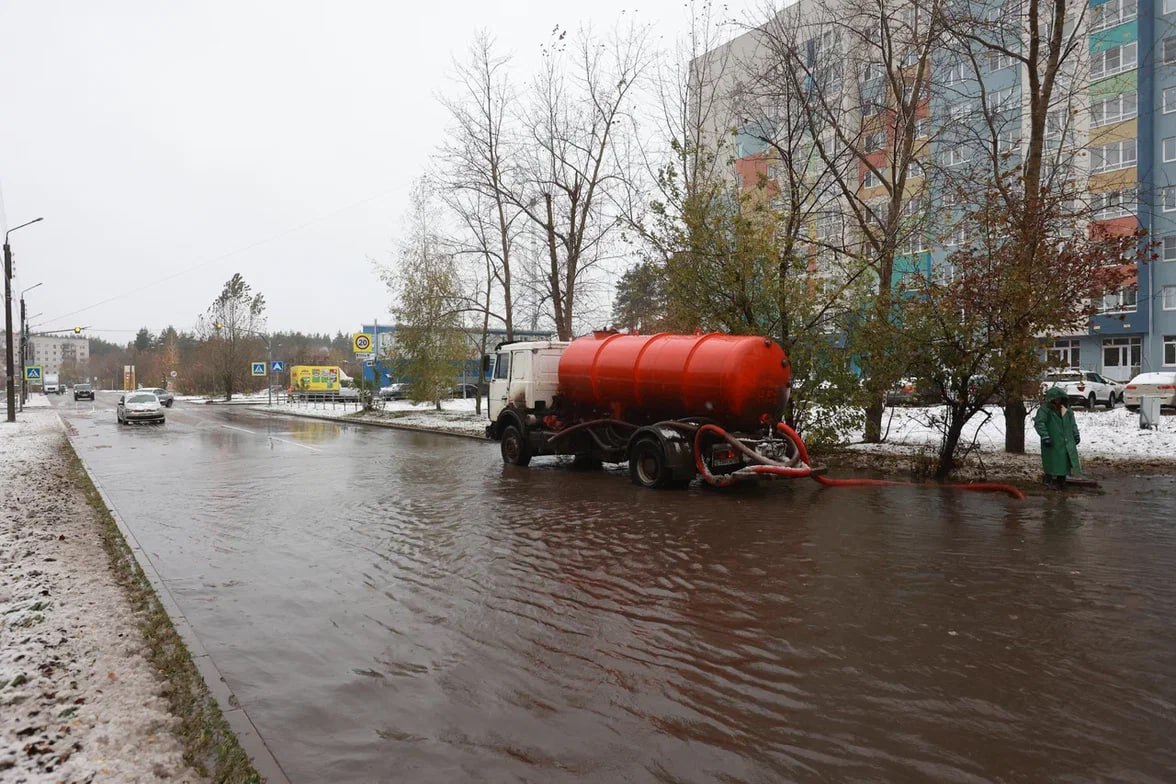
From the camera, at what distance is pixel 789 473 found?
12289 mm

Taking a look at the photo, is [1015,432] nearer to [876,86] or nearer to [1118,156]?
[876,86]

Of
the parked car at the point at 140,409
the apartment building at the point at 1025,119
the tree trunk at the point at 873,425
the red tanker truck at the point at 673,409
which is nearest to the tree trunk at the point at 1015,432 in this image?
the tree trunk at the point at 873,425

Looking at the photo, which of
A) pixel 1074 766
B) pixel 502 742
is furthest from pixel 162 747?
pixel 1074 766

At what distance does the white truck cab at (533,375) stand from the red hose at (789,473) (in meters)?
4.60

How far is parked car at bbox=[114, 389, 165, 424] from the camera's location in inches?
1367

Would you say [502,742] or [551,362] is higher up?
[551,362]

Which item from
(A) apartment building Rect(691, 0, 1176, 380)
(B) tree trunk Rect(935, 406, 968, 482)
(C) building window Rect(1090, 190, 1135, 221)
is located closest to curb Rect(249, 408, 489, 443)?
(A) apartment building Rect(691, 0, 1176, 380)

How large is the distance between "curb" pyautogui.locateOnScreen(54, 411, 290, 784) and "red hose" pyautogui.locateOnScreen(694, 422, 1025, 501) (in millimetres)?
7876

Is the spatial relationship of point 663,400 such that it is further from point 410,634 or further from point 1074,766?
point 1074,766

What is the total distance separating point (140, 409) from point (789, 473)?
105 ft

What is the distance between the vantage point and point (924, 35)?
16906mm

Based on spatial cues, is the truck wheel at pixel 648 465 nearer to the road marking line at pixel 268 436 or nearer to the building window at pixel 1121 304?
the building window at pixel 1121 304

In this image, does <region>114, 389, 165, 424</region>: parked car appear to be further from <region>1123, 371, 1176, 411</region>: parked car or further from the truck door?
<region>1123, 371, 1176, 411</region>: parked car

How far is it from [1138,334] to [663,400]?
41.1 m
